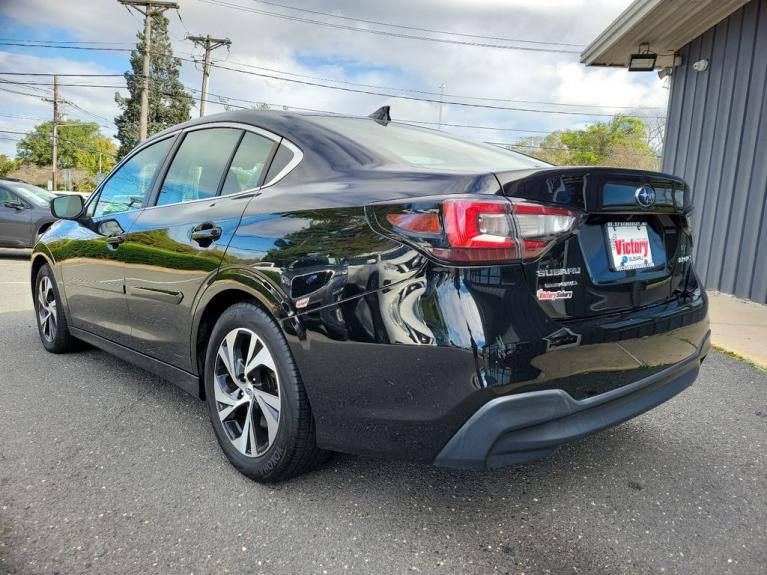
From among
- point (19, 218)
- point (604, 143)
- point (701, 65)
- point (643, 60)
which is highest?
point (604, 143)

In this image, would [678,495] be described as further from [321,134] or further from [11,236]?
[11,236]

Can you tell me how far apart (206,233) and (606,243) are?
162 centimetres

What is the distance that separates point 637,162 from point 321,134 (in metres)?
53.9

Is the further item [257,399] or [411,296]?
[257,399]

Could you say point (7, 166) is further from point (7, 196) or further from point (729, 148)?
point (729, 148)

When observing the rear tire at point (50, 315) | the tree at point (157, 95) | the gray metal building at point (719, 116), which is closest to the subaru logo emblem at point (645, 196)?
the rear tire at point (50, 315)

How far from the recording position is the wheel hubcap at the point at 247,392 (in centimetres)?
221

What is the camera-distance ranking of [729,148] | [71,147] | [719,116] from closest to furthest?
1. [729,148]
2. [719,116]
3. [71,147]

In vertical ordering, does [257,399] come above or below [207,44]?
below

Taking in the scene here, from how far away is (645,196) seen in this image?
206cm

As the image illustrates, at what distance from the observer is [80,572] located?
5.81ft

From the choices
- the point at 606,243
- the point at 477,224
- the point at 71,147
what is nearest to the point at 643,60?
the point at 606,243

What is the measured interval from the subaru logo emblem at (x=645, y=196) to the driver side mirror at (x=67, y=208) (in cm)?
331

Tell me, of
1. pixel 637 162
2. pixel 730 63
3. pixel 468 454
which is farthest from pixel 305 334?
pixel 637 162
